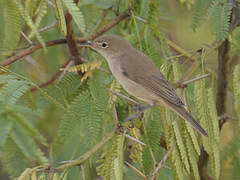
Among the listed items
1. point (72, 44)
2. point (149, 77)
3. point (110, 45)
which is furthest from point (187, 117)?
point (110, 45)

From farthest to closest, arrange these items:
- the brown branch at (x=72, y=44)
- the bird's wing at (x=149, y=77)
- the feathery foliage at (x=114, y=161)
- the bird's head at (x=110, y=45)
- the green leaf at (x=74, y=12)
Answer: the bird's head at (x=110, y=45) < the bird's wing at (x=149, y=77) < the brown branch at (x=72, y=44) < the green leaf at (x=74, y=12) < the feathery foliage at (x=114, y=161)

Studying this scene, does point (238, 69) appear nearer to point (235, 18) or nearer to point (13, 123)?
point (235, 18)

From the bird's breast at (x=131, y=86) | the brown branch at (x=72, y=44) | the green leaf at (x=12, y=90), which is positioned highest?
the green leaf at (x=12, y=90)

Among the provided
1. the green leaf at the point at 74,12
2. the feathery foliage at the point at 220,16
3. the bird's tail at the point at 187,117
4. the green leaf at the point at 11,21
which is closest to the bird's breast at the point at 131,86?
the bird's tail at the point at 187,117

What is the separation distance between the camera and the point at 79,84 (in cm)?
318

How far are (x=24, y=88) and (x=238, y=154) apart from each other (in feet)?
7.05

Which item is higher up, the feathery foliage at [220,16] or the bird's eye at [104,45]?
the feathery foliage at [220,16]

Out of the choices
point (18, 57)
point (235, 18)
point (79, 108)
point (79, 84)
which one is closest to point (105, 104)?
point (79, 108)

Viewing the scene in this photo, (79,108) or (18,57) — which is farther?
(18,57)

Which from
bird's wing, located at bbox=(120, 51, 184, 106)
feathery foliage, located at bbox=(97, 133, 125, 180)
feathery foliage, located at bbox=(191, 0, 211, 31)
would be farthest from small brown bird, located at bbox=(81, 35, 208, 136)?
feathery foliage, located at bbox=(97, 133, 125, 180)

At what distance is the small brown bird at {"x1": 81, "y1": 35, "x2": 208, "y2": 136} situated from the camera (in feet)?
10.5

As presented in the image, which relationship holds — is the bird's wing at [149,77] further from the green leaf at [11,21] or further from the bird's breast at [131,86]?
the green leaf at [11,21]

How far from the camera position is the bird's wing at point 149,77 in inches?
125

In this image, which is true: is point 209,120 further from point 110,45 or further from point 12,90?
point 110,45
